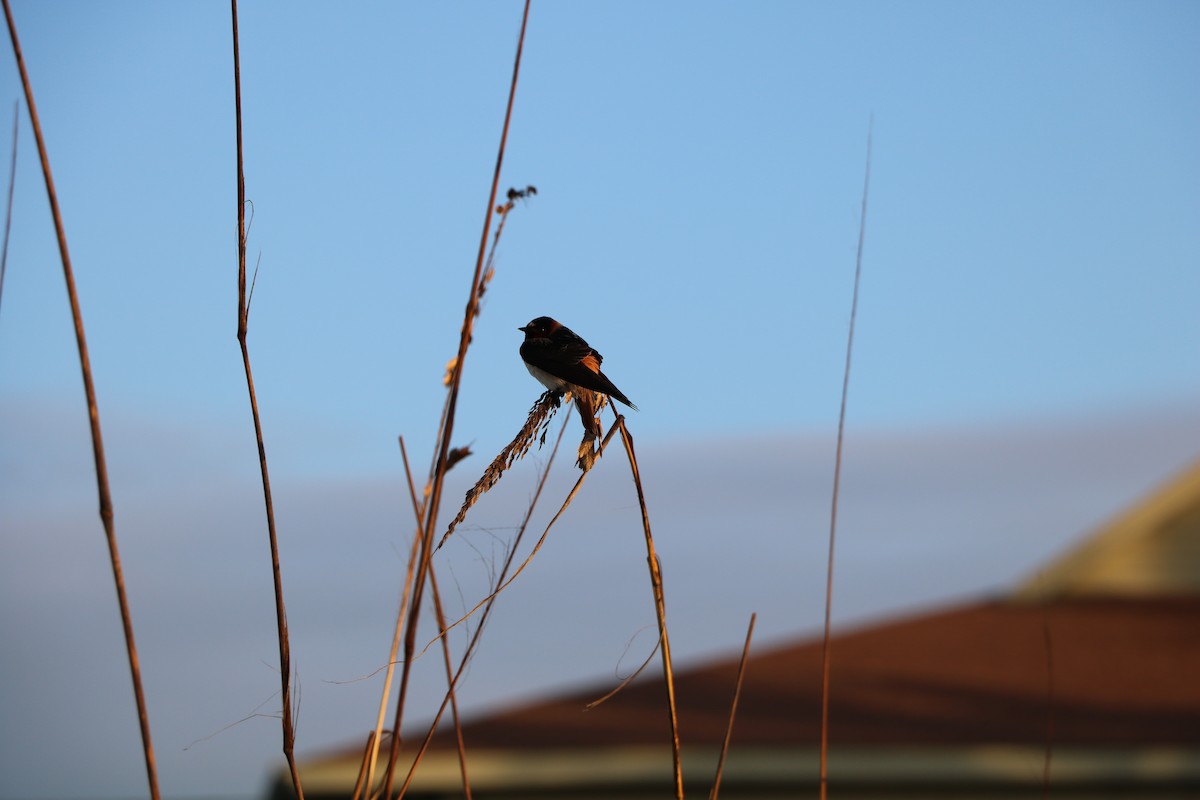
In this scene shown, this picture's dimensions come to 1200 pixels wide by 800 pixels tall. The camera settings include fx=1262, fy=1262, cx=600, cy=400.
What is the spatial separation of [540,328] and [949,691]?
6.63 metres

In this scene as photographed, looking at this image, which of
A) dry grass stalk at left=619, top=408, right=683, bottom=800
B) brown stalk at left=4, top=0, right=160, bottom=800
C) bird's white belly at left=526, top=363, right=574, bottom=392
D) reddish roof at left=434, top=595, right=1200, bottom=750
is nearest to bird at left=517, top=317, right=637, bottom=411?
bird's white belly at left=526, top=363, right=574, bottom=392

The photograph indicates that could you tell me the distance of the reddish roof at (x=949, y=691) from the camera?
816cm

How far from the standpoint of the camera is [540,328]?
11.9 feet

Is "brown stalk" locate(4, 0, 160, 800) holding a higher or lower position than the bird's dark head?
lower

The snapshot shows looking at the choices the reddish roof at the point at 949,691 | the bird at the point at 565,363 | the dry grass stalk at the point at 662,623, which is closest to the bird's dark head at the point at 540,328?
the bird at the point at 565,363

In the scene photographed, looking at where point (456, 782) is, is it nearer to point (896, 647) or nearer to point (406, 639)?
point (896, 647)

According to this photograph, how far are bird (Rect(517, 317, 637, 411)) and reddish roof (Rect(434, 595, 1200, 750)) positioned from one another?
16.5 ft

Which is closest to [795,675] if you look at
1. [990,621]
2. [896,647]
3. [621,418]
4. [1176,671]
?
[896,647]

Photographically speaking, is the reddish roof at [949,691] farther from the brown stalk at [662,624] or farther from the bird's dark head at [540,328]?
the brown stalk at [662,624]

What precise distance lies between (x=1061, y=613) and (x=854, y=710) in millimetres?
3238

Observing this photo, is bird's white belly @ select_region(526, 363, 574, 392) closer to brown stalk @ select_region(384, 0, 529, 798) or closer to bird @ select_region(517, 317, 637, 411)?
bird @ select_region(517, 317, 637, 411)

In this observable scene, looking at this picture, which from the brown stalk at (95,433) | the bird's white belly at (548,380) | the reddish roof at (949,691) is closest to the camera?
the brown stalk at (95,433)

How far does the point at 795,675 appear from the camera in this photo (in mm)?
9969

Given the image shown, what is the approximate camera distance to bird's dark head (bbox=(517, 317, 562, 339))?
3.43 metres
